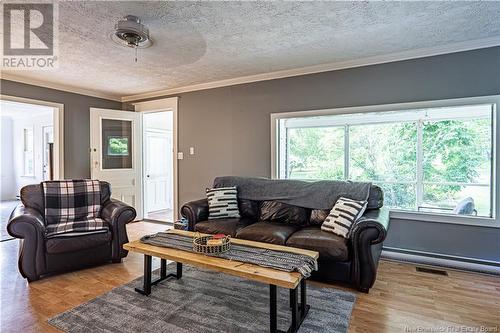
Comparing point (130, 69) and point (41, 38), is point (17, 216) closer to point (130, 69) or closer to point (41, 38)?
point (41, 38)

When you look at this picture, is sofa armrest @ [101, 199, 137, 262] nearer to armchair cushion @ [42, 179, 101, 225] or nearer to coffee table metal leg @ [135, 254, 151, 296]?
armchair cushion @ [42, 179, 101, 225]

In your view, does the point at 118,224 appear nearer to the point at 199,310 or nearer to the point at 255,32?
the point at 199,310

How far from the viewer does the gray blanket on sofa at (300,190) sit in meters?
3.06

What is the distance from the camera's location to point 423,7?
2248mm

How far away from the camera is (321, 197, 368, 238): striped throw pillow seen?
8.50 ft

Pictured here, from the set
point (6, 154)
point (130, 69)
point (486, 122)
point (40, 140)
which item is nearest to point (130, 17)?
point (130, 69)

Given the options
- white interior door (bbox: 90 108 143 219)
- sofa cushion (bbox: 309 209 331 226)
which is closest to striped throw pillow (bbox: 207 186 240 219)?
sofa cushion (bbox: 309 209 331 226)

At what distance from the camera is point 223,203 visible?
343 cm

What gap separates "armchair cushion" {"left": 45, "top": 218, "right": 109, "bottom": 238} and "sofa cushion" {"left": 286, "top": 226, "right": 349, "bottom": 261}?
205 centimetres

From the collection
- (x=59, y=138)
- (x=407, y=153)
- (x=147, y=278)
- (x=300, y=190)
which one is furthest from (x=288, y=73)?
(x=59, y=138)

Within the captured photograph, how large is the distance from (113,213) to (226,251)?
5.52ft

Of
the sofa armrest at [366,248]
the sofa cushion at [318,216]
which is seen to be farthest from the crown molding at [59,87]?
the sofa armrest at [366,248]

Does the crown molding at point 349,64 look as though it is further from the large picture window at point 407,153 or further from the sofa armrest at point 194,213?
the sofa armrest at point 194,213

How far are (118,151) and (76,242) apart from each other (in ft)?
8.64
